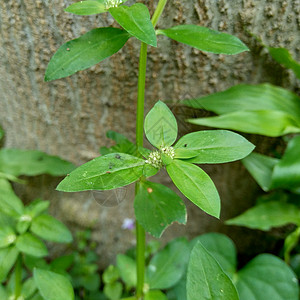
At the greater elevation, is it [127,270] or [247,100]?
[247,100]

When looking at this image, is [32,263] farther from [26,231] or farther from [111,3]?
[111,3]

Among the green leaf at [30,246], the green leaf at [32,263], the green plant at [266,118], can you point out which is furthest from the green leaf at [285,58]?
the green leaf at [32,263]

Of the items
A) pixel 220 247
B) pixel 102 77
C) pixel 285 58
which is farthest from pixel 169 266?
pixel 285 58

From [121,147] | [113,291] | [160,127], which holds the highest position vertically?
[160,127]

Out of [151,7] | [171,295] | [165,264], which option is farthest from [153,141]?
[171,295]

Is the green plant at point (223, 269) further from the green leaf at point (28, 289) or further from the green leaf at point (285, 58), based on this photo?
the green leaf at point (285, 58)

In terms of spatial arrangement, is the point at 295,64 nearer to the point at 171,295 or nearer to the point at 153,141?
the point at 153,141

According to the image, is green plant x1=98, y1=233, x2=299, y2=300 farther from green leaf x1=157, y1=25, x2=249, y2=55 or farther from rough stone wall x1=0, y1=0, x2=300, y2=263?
green leaf x1=157, y1=25, x2=249, y2=55
